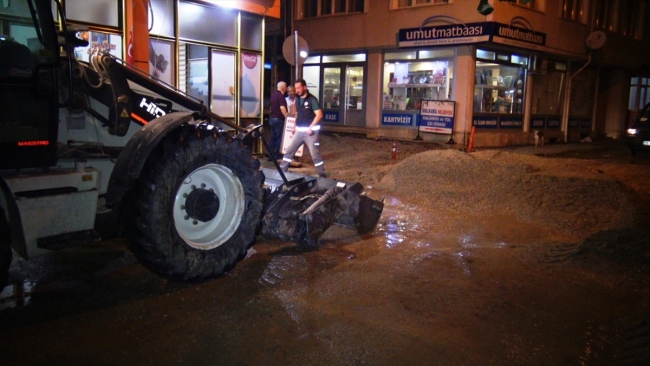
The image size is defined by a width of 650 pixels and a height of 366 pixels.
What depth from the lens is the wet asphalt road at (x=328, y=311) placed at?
159 inches

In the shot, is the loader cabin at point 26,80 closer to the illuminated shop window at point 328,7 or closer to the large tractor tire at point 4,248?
the large tractor tire at point 4,248

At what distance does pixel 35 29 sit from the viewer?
4383mm

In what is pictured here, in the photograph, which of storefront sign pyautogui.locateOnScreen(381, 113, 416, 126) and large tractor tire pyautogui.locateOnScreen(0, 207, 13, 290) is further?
storefront sign pyautogui.locateOnScreen(381, 113, 416, 126)

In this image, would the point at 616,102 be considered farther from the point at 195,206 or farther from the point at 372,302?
the point at 195,206

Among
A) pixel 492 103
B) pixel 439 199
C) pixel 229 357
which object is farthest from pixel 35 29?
pixel 492 103

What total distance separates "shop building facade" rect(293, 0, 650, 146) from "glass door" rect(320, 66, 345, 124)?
0.05m

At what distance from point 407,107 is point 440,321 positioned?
A: 1855cm

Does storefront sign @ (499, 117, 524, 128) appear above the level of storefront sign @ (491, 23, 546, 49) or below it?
below

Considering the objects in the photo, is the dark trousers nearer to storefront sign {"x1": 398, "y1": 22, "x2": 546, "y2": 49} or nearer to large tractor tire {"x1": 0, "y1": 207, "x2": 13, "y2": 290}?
storefront sign {"x1": 398, "y1": 22, "x2": 546, "y2": 49}

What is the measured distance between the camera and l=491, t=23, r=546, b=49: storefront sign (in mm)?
19172

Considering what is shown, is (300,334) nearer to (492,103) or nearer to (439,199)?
(439,199)

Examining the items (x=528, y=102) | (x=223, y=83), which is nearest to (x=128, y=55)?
(x=223, y=83)

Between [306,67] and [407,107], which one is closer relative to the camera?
[407,107]

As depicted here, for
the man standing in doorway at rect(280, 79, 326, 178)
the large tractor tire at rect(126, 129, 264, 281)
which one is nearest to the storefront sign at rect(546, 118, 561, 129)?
the man standing in doorway at rect(280, 79, 326, 178)
